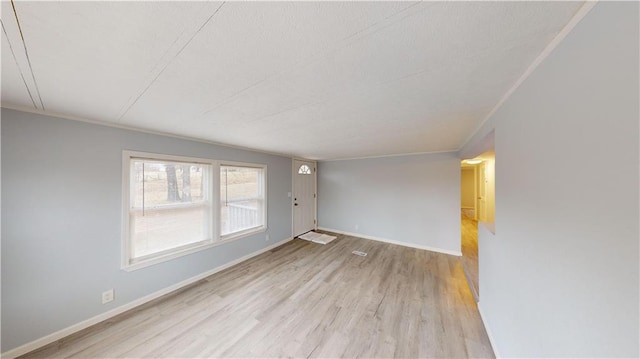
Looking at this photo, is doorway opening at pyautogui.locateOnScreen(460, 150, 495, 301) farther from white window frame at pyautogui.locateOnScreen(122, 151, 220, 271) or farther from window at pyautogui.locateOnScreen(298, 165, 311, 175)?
white window frame at pyautogui.locateOnScreen(122, 151, 220, 271)

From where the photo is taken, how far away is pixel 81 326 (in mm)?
1875

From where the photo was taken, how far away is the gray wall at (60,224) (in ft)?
5.21

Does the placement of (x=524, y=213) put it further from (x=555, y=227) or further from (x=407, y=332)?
(x=407, y=332)

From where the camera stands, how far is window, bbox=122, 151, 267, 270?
2252 mm

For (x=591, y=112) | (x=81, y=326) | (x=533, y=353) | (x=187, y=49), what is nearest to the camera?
(x=591, y=112)

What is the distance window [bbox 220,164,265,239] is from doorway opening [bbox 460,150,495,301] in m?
3.77

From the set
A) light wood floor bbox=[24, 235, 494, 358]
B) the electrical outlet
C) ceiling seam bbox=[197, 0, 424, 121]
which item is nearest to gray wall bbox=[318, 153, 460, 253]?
light wood floor bbox=[24, 235, 494, 358]

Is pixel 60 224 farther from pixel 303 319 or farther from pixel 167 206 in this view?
pixel 303 319

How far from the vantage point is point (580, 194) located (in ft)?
2.37

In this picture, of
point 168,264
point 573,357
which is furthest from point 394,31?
point 168,264

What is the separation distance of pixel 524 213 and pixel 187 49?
213 centimetres

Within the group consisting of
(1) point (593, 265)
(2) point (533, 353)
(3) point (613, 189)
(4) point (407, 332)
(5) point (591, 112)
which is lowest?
(4) point (407, 332)

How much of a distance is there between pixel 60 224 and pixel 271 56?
2.66m

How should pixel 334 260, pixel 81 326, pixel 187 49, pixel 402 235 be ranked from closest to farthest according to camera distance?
1. pixel 187 49
2. pixel 81 326
3. pixel 334 260
4. pixel 402 235
